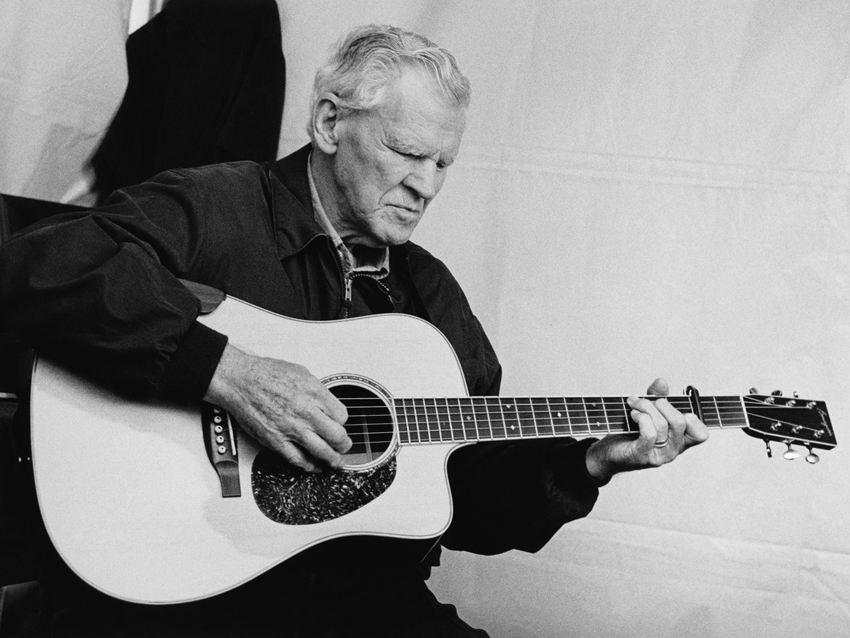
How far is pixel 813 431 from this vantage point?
1.92m

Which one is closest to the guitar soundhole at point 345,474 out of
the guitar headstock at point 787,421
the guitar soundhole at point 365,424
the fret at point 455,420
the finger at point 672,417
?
the guitar soundhole at point 365,424

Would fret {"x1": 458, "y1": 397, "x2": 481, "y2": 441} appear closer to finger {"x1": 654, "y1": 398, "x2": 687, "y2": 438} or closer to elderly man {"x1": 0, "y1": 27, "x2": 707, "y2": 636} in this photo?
elderly man {"x1": 0, "y1": 27, "x2": 707, "y2": 636}

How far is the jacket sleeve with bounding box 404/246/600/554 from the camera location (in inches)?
75.4

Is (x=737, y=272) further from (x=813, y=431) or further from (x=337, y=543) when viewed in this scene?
(x=337, y=543)

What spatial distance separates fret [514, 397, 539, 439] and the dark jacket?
0.13m

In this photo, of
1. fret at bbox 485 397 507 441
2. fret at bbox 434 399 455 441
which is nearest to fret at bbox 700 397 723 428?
fret at bbox 485 397 507 441

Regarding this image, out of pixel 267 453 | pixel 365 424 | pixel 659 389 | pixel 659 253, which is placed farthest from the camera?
pixel 659 253

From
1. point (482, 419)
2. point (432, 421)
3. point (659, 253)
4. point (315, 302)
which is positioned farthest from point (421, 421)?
point (659, 253)

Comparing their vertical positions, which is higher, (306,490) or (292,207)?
(292,207)

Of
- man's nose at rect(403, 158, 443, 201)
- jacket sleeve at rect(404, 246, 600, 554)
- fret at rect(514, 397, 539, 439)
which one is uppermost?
man's nose at rect(403, 158, 443, 201)

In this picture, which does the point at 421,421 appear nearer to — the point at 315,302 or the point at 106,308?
the point at 315,302

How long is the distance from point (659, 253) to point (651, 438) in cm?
110

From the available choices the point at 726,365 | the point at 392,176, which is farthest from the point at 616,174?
the point at 392,176

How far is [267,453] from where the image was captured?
1594mm
